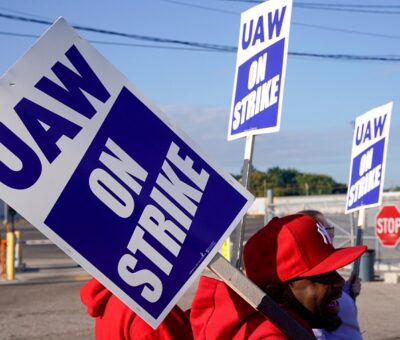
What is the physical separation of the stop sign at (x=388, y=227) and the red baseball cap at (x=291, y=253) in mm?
17365

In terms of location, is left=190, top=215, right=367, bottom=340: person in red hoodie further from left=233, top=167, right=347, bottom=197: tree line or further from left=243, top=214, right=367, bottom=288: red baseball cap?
left=233, top=167, right=347, bottom=197: tree line

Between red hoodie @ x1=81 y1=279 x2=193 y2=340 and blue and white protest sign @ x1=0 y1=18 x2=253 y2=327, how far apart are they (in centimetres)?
108

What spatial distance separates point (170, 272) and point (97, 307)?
154 centimetres

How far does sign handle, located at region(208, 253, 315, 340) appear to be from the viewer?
7.43ft

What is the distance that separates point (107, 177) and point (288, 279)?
693 mm

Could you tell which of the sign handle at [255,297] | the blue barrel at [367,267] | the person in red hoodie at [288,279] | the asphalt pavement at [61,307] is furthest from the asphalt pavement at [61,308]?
the sign handle at [255,297]

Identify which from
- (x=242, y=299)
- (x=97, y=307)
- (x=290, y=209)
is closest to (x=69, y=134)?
(x=242, y=299)

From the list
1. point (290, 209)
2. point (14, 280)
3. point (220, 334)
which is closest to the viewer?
point (220, 334)

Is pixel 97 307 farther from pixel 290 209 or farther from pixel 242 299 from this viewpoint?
pixel 290 209

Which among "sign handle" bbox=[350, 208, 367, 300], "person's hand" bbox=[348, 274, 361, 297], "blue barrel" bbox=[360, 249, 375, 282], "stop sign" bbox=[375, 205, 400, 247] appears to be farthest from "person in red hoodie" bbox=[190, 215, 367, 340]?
"stop sign" bbox=[375, 205, 400, 247]

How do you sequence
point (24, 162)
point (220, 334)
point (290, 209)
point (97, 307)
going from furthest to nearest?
1. point (290, 209)
2. point (97, 307)
3. point (220, 334)
4. point (24, 162)

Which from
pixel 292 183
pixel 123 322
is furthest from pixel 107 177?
pixel 292 183

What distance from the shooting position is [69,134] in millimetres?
2217

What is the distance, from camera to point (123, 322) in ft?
11.4
